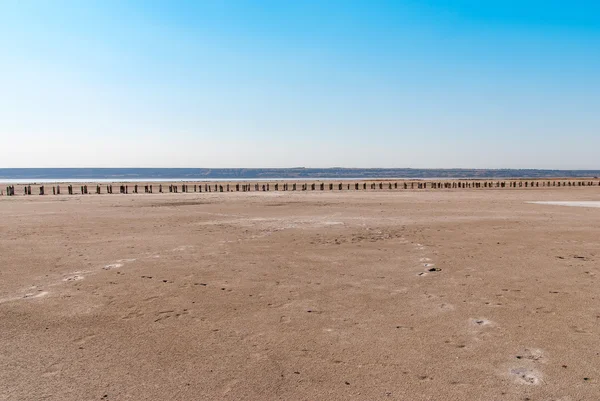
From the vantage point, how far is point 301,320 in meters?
8.40

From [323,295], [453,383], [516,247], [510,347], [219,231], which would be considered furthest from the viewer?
Answer: [219,231]

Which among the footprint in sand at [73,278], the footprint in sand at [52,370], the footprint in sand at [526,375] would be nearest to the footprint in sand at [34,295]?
the footprint in sand at [73,278]

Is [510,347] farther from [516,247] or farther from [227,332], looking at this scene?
[516,247]

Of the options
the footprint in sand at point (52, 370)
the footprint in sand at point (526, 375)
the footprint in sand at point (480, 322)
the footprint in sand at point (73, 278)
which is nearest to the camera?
the footprint in sand at point (526, 375)

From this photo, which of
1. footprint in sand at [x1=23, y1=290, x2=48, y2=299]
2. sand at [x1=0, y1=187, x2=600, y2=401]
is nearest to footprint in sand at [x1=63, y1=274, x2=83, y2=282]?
sand at [x1=0, y1=187, x2=600, y2=401]

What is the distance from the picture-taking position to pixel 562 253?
48.6 ft

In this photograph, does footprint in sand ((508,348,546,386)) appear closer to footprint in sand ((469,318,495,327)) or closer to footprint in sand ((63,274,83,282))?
footprint in sand ((469,318,495,327))

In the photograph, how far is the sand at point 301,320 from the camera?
5.93 m

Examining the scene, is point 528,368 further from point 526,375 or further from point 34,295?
point 34,295

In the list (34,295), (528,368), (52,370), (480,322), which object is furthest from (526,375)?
(34,295)

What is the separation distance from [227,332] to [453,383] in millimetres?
3808

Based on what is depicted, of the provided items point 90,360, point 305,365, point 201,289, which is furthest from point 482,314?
point 90,360

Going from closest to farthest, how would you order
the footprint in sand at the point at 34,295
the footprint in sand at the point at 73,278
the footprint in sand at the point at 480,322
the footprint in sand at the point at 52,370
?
the footprint in sand at the point at 52,370, the footprint in sand at the point at 480,322, the footprint in sand at the point at 34,295, the footprint in sand at the point at 73,278

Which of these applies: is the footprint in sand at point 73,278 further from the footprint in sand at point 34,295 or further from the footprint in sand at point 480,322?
the footprint in sand at point 480,322
